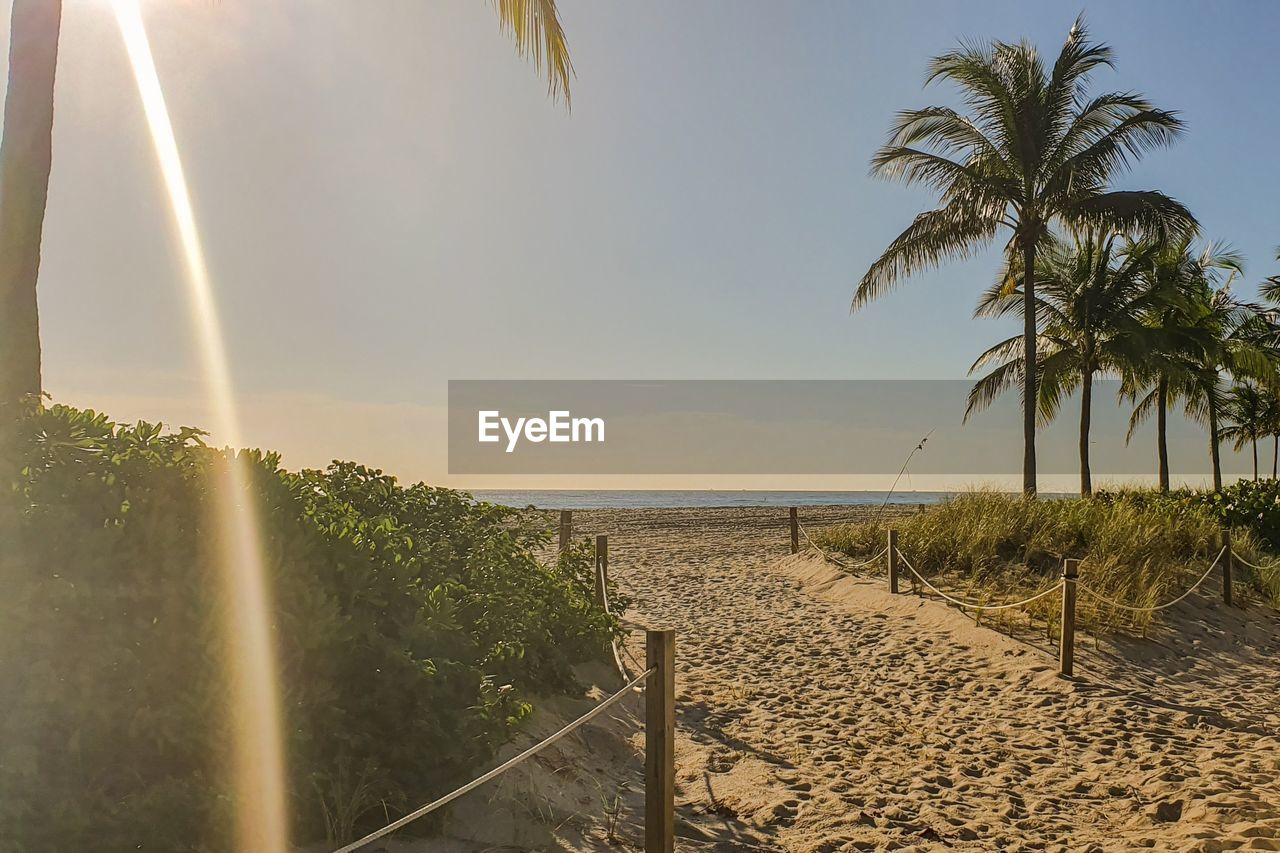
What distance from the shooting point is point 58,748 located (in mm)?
2666

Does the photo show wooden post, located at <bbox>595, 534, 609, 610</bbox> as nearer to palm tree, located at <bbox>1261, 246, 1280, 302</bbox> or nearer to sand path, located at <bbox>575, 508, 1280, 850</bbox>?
sand path, located at <bbox>575, 508, 1280, 850</bbox>

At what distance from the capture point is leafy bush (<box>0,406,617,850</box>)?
2.64 meters

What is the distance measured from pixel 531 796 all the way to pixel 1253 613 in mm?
10913

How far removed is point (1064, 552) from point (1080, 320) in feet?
34.4

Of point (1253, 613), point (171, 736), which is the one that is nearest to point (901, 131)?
point (1253, 613)

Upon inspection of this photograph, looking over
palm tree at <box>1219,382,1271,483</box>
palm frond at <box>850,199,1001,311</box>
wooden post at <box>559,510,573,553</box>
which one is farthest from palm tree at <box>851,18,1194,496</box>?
palm tree at <box>1219,382,1271,483</box>

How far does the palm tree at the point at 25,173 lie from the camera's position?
490cm

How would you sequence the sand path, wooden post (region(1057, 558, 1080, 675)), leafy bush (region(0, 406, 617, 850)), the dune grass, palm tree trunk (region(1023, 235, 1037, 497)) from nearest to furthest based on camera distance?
leafy bush (region(0, 406, 617, 850))
the sand path
wooden post (region(1057, 558, 1080, 675))
the dune grass
palm tree trunk (region(1023, 235, 1037, 497))

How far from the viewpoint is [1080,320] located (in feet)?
64.3

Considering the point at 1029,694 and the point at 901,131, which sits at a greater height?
the point at 901,131

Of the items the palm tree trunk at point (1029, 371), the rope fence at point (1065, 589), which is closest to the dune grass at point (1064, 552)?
the rope fence at point (1065, 589)

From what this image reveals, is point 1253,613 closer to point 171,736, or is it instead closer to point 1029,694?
point 1029,694

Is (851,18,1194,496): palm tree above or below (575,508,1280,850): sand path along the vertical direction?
above

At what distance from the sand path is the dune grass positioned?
67 cm
